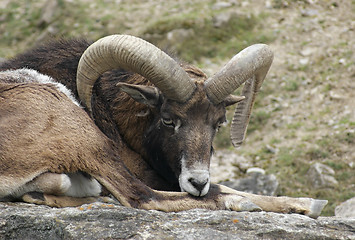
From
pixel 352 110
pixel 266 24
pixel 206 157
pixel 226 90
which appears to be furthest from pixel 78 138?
pixel 266 24

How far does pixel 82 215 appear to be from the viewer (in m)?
5.33

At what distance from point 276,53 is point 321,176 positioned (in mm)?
6259

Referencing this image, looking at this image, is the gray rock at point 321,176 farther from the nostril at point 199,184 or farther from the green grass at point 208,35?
the green grass at point 208,35

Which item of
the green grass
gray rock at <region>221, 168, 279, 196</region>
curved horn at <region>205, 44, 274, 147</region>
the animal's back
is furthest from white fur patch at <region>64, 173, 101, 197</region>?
the green grass

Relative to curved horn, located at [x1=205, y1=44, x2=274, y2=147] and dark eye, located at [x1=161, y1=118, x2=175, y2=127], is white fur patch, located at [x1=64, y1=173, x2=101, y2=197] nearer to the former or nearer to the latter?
dark eye, located at [x1=161, y1=118, x2=175, y2=127]

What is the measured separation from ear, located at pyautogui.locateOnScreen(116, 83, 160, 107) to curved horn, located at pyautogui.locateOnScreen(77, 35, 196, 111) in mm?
203

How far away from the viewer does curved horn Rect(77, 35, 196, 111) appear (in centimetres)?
684

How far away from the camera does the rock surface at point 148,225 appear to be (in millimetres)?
5043

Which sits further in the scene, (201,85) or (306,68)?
(306,68)

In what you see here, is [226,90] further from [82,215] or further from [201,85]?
[82,215]

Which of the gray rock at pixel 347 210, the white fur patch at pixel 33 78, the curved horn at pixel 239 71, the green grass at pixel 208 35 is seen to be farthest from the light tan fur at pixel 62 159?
the green grass at pixel 208 35

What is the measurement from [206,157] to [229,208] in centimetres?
80

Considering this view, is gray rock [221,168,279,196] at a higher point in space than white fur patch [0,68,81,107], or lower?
lower

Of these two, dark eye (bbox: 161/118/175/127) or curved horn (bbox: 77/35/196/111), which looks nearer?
curved horn (bbox: 77/35/196/111)
